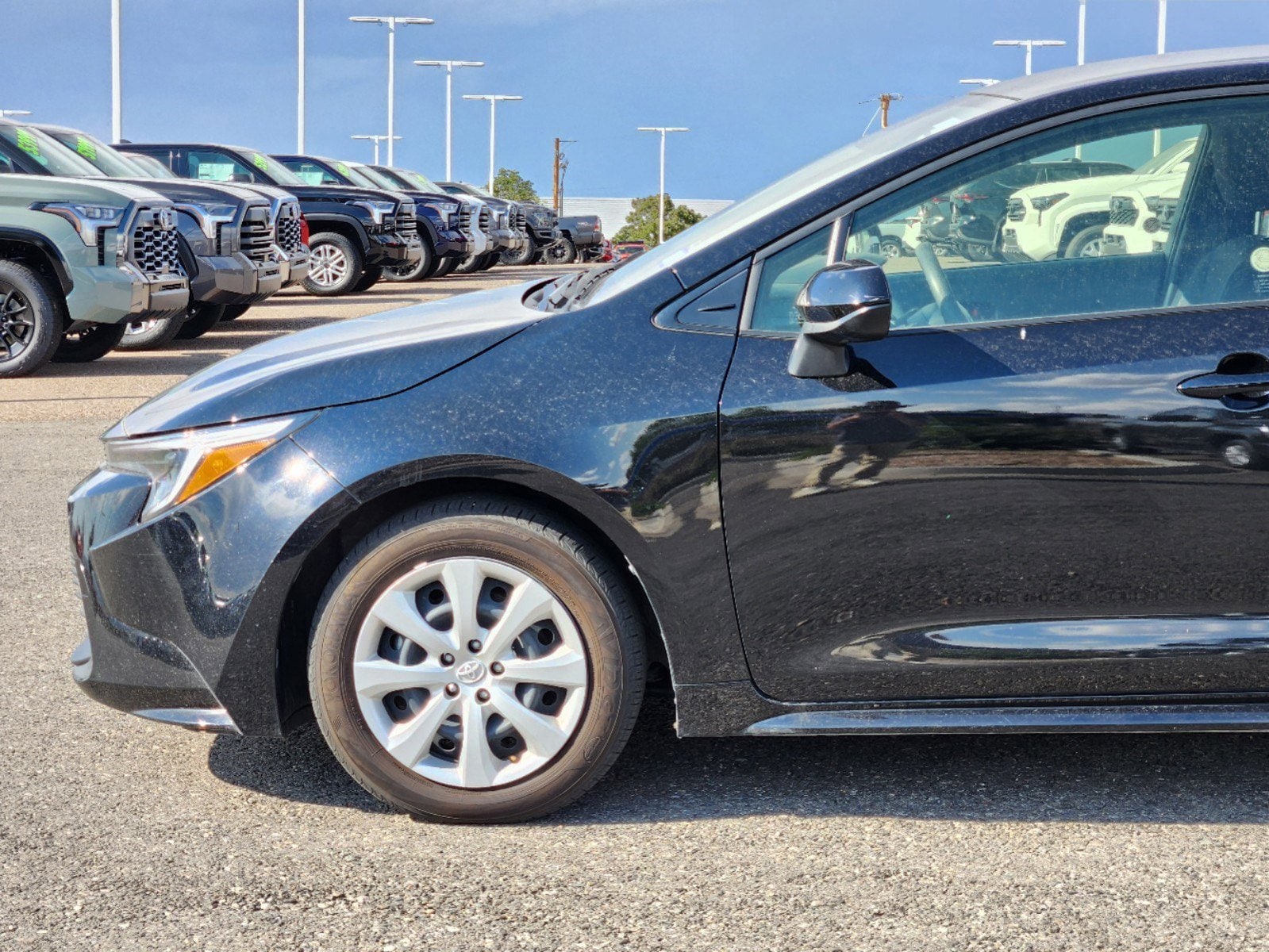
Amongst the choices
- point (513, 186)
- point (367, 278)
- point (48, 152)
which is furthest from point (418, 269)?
point (513, 186)

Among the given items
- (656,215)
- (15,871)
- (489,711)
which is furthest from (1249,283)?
(656,215)

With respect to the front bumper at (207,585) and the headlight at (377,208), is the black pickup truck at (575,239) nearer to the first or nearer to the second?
the headlight at (377,208)

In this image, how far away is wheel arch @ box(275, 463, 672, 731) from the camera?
127 inches

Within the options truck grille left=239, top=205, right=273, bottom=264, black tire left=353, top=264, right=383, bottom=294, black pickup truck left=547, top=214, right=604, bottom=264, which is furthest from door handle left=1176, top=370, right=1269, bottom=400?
black pickup truck left=547, top=214, right=604, bottom=264

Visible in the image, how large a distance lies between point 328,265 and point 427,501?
18.7 metres

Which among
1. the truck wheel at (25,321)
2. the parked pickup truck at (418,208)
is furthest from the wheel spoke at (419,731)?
the parked pickup truck at (418,208)

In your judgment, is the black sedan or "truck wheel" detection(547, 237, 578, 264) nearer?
the black sedan

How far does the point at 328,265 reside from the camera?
2141 cm

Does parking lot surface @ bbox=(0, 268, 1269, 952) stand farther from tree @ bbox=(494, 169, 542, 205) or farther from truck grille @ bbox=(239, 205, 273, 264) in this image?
tree @ bbox=(494, 169, 542, 205)

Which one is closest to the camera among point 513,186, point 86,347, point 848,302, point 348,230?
point 848,302

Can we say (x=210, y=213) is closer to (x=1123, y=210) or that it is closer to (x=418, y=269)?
(x=418, y=269)

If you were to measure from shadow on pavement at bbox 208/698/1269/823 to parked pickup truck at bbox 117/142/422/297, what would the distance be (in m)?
16.3

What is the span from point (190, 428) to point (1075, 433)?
188 centimetres

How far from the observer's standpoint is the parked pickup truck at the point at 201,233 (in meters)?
12.9
